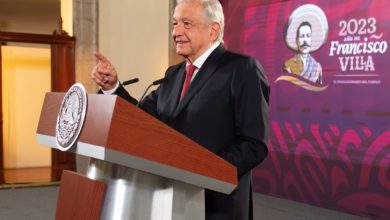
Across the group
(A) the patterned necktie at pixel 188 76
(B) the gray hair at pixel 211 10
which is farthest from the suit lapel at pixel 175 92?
(B) the gray hair at pixel 211 10

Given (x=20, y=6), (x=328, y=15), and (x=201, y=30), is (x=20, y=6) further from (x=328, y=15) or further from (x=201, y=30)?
(x=201, y=30)

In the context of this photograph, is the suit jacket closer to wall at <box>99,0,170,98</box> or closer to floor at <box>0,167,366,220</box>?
floor at <box>0,167,366,220</box>

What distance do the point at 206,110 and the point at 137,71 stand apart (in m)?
5.59

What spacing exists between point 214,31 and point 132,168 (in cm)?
61

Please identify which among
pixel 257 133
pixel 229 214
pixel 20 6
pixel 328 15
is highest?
pixel 20 6

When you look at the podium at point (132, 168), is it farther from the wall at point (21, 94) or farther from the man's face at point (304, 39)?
the wall at point (21, 94)

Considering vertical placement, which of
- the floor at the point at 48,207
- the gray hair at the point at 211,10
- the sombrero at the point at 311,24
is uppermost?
the sombrero at the point at 311,24

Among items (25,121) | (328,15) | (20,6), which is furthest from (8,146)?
(328,15)

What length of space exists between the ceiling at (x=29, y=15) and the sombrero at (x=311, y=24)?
616cm

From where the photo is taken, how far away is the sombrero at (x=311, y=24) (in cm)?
489

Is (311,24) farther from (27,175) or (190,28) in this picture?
(27,175)

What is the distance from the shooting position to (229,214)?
156 cm

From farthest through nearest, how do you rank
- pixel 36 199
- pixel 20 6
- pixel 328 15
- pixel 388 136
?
pixel 20 6 < pixel 36 199 < pixel 328 15 < pixel 388 136

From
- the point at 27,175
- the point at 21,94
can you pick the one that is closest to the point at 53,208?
the point at 27,175
